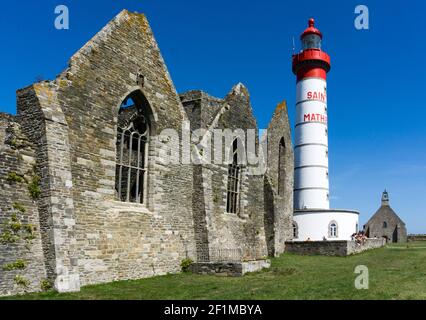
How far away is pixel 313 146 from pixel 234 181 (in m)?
16.2

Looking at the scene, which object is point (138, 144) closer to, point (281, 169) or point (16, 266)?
point (16, 266)

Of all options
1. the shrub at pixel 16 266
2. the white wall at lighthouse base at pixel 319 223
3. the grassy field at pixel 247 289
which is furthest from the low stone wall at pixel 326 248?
the shrub at pixel 16 266

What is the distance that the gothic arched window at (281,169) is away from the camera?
26812 mm

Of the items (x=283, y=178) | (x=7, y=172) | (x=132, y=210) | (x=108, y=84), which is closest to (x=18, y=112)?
(x=7, y=172)

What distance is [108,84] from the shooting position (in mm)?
13516

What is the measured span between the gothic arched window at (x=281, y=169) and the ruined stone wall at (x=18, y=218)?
17.9 metres

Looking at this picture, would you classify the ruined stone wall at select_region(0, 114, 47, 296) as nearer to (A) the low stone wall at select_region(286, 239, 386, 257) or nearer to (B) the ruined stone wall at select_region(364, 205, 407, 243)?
(A) the low stone wall at select_region(286, 239, 386, 257)

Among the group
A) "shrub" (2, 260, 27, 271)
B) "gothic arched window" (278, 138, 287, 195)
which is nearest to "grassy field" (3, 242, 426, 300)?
"shrub" (2, 260, 27, 271)

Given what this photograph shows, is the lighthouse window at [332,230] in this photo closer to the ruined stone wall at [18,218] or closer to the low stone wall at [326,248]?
the low stone wall at [326,248]

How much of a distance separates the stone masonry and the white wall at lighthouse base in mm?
12565

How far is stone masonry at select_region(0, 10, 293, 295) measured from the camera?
34.9 feet

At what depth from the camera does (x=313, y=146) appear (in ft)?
114
